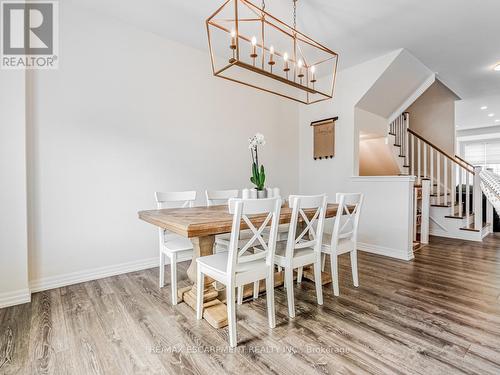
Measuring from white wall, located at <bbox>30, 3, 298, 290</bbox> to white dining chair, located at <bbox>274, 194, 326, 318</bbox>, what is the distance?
70.9 inches

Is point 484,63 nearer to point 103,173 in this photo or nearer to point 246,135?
point 246,135

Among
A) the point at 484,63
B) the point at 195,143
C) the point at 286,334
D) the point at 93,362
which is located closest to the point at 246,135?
the point at 195,143

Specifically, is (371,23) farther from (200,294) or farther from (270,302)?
(200,294)

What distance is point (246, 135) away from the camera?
163 inches

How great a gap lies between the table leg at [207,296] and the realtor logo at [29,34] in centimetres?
220

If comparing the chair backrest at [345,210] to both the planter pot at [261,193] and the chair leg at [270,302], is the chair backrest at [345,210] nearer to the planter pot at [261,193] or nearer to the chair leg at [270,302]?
the planter pot at [261,193]

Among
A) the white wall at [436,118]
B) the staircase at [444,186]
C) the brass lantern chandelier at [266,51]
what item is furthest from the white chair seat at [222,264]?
the white wall at [436,118]

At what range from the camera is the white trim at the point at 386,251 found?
3.50 m

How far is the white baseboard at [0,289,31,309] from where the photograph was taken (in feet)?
7.16

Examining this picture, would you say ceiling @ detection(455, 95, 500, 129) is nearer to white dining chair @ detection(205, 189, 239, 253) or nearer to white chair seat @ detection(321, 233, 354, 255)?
white chair seat @ detection(321, 233, 354, 255)

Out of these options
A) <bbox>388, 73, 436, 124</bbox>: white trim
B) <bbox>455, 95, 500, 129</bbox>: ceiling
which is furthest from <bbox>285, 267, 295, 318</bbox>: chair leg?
<bbox>455, 95, 500, 129</bbox>: ceiling

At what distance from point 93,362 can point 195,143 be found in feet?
8.53

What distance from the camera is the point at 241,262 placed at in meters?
1.81

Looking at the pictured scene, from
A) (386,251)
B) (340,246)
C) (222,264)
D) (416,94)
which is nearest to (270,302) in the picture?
(222,264)
